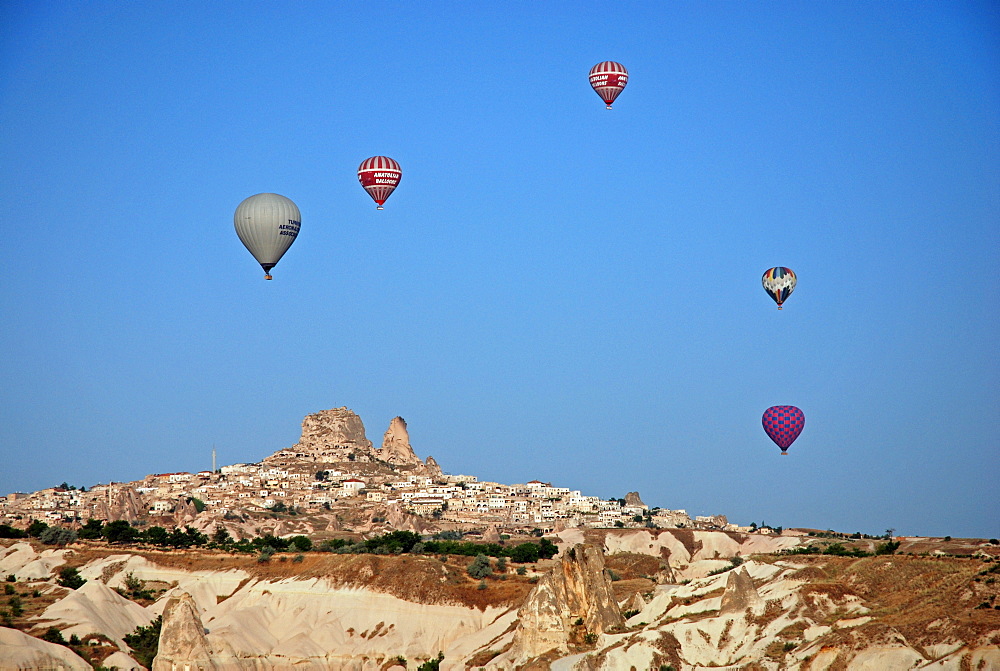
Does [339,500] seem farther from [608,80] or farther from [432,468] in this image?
[608,80]

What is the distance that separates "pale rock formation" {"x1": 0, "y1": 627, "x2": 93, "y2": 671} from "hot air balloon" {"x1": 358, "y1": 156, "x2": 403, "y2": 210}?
31.3 meters

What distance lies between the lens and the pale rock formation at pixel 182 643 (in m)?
63.8

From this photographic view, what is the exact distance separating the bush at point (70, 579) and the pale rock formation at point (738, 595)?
48699mm

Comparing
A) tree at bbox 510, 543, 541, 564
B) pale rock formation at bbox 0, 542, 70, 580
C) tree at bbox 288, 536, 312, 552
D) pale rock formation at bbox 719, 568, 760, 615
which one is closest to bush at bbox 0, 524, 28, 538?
pale rock formation at bbox 0, 542, 70, 580

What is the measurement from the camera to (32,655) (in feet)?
206

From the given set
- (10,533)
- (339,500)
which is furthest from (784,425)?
(339,500)

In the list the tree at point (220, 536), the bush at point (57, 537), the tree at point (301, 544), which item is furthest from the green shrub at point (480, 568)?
the bush at point (57, 537)

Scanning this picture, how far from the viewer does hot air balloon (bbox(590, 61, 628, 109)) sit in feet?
269

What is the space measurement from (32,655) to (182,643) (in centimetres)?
694

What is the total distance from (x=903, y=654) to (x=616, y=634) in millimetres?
14460

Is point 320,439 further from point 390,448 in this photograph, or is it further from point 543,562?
point 543,562

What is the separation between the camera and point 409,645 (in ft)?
243

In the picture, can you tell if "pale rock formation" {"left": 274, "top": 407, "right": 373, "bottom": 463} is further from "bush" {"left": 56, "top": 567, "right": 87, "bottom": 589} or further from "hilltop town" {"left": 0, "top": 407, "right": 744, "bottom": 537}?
→ "bush" {"left": 56, "top": 567, "right": 87, "bottom": 589}

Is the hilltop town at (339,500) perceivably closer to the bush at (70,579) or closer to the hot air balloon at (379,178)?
the bush at (70,579)
